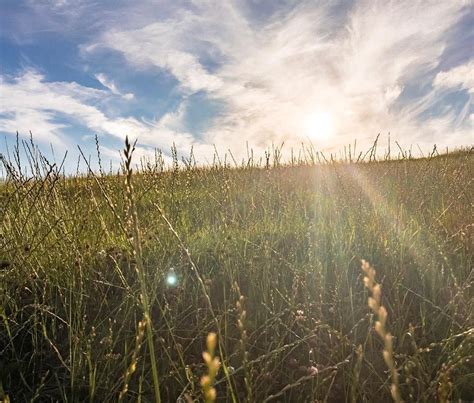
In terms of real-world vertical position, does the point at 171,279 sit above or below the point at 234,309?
below

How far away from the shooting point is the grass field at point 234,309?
1.89m

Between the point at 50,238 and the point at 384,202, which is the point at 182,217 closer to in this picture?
the point at 50,238

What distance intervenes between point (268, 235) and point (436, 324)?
4.80ft

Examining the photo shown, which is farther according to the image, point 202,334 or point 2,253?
point 2,253

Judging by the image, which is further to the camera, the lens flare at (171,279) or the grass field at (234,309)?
the lens flare at (171,279)

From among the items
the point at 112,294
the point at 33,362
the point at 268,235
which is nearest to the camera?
the point at 33,362

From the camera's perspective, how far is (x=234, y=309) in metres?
1.64

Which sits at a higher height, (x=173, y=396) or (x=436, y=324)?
(x=436, y=324)

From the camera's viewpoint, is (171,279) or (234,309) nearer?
(234,309)

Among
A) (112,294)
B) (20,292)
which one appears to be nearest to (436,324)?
(112,294)

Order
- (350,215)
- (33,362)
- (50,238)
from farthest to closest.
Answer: (350,215), (50,238), (33,362)

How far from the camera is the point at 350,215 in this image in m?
3.65

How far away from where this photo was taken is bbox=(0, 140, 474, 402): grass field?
A: 1.89 meters

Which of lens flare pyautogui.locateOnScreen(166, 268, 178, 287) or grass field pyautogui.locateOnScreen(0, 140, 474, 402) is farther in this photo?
lens flare pyautogui.locateOnScreen(166, 268, 178, 287)
